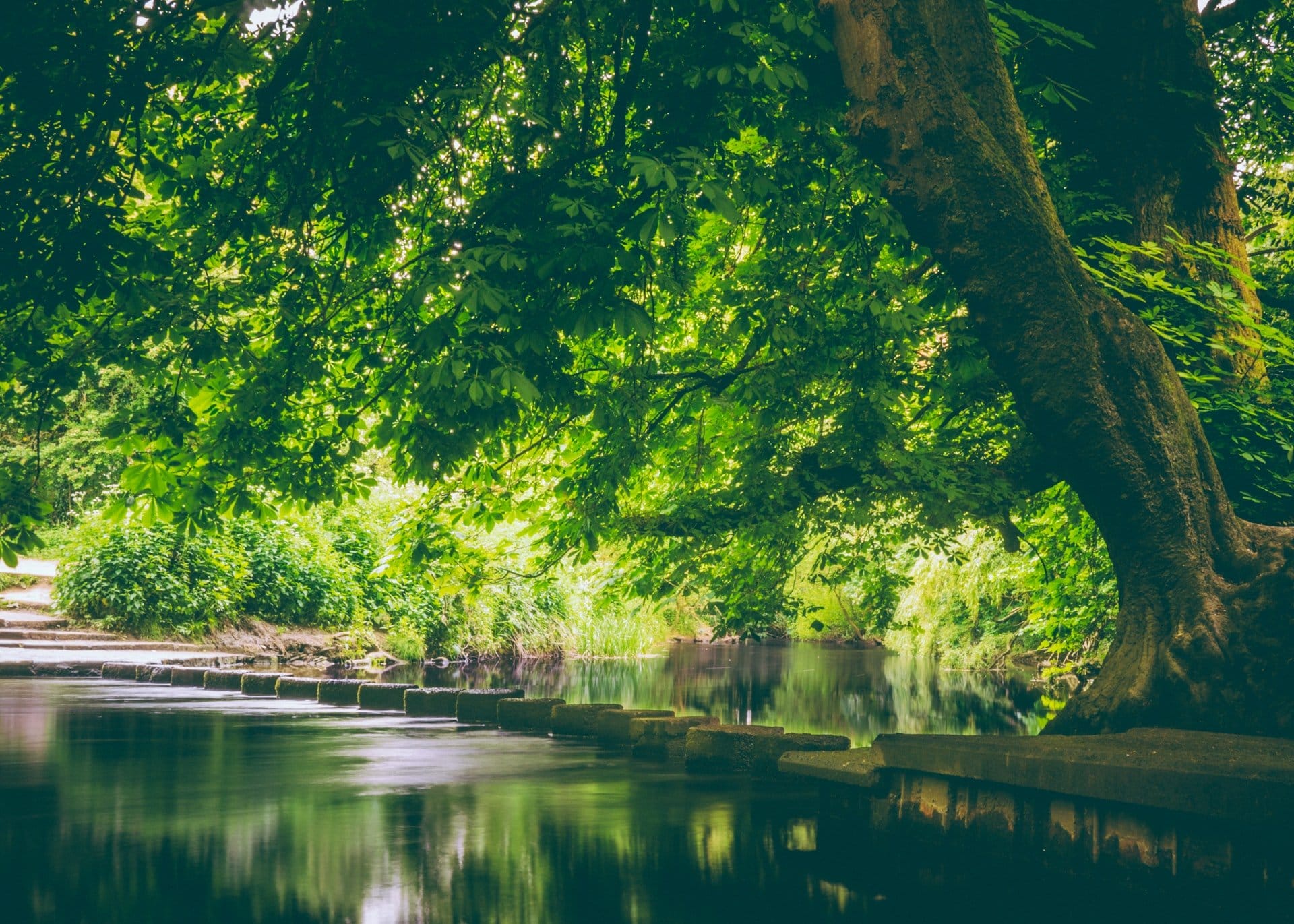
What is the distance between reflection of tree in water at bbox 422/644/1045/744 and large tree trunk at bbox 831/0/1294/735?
646 cm

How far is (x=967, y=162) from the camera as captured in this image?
5941mm

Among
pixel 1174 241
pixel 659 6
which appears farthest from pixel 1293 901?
pixel 659 6

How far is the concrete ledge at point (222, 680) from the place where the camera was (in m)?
14.8

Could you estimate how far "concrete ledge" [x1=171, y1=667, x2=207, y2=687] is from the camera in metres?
15.1

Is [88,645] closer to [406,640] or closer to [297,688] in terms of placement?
[297,688]

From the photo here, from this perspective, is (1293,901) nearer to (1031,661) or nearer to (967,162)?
(967,162)

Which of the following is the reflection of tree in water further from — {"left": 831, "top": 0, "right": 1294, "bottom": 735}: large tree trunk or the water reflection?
{"left": 831, "top": 0, "right": 1294, "bottom": 735}: large tree trunk

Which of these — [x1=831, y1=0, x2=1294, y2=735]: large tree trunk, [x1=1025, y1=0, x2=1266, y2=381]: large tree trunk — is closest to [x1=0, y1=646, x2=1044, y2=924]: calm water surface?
[x1=831, y1=0, x2=1294, y2=735]: large tree trunk

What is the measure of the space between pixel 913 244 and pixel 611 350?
3.37 m

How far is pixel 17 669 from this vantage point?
1547cm

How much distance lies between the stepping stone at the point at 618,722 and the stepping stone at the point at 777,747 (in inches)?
67.8

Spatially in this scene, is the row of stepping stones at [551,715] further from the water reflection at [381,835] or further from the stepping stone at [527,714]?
the water reflection at [381,835]

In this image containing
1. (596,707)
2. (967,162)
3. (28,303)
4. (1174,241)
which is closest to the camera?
(967,162)

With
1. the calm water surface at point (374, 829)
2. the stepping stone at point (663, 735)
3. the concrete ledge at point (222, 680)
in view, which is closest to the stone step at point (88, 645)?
the concrete ledge at point (222, 680)
